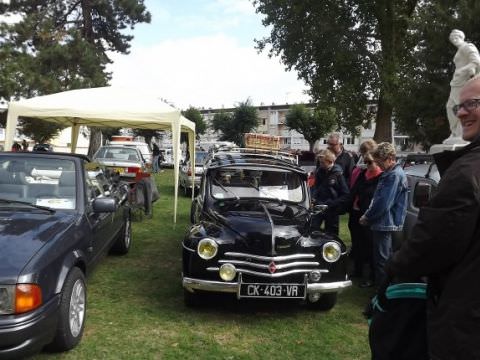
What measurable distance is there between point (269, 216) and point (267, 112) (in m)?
79.6

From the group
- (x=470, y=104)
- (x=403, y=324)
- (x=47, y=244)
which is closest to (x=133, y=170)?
(x=47, y=244)

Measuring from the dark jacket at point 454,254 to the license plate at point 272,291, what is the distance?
2581 millimetres

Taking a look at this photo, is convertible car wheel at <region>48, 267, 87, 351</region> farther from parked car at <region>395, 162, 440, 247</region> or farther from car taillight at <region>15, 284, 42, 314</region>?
parked car at <region>395, 162, 440, 247</region>

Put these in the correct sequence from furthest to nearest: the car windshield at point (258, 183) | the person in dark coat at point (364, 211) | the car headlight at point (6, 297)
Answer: the car windshield at point (258, 183), the person in dark coat at point (364, 211), the car headlight at point (6, 297)

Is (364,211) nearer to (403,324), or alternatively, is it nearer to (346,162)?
(346,162)

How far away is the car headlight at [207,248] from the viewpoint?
459 centimetres

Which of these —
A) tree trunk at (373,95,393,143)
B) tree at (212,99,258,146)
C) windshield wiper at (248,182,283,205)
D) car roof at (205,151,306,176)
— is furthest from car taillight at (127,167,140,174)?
tree at (212,99,258,146)

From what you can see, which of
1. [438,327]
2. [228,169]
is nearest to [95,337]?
[228,169]

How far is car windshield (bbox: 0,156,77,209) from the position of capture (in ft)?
14.9

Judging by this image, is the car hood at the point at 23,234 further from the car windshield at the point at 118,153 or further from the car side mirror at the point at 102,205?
the car windshield at the point at 118,153

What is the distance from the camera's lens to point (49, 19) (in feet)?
82.4

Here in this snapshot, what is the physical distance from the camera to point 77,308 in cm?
395

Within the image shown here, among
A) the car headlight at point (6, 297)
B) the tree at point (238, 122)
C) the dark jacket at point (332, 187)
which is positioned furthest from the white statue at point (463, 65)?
the tree at point (238, 122)

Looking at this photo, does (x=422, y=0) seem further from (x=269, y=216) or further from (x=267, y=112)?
(x=267, y=112)
